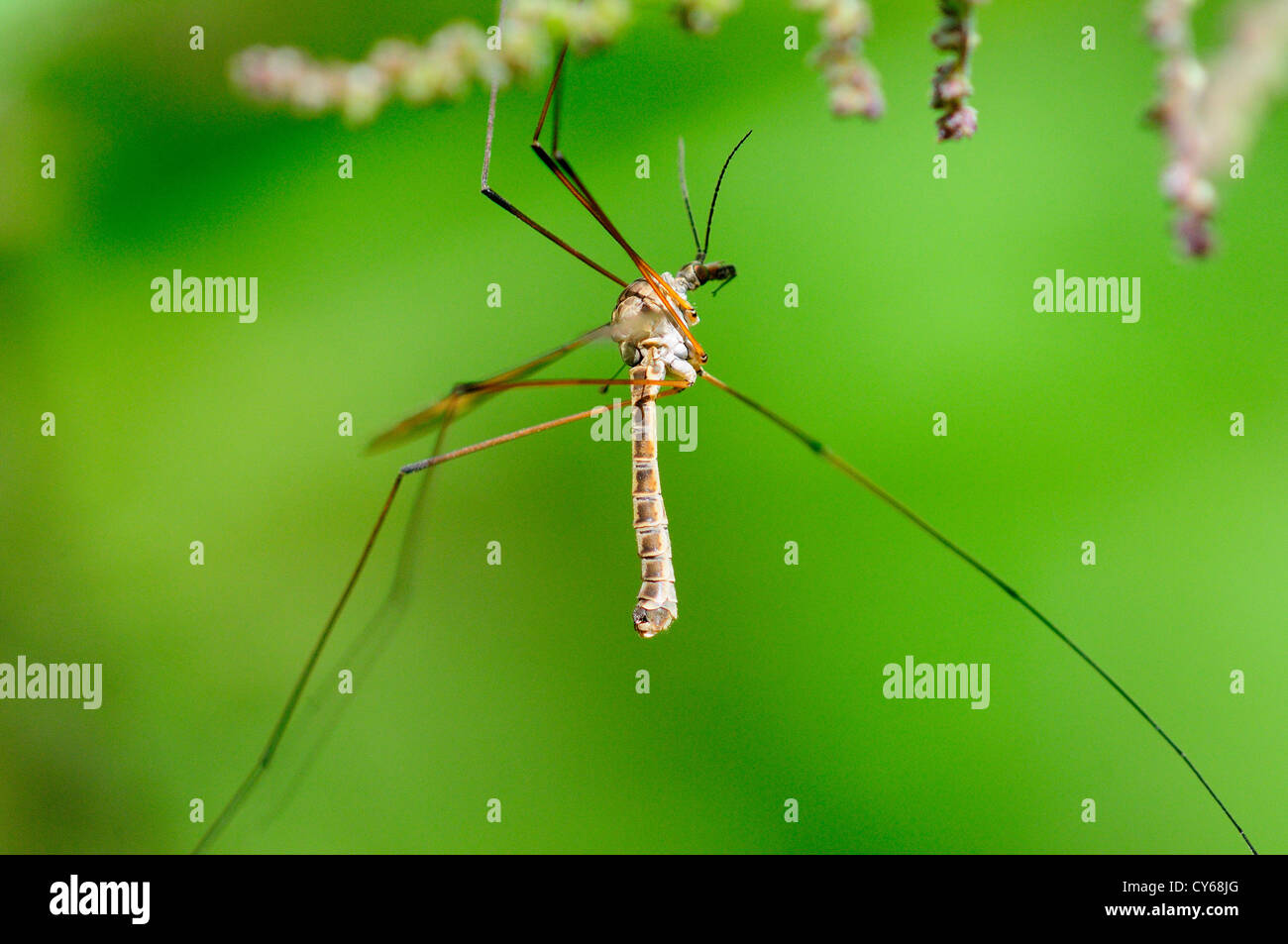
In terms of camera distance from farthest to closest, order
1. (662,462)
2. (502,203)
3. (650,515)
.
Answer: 1. (662,462)
2. (650,515)
3. (502,203)

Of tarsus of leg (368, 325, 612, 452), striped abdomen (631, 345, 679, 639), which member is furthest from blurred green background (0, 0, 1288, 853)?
tarsus of leg (368, 325, 612, 452)

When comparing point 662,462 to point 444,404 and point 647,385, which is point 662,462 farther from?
point 444,404

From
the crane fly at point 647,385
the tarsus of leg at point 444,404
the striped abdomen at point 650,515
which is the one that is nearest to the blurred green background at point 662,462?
the crane fly at point 647,385

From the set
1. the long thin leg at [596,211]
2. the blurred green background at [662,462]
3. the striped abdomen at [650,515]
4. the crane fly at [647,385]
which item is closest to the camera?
the long thin leg at [596,211]

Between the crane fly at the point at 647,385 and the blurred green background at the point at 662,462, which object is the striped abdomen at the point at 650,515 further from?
the blurred green background at the point at 662,462

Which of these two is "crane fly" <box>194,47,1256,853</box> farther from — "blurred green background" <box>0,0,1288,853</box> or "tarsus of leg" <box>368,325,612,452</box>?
"blurred green background" <box>0,0,1288,853</box>

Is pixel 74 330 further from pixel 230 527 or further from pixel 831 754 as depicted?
pixel 831 754

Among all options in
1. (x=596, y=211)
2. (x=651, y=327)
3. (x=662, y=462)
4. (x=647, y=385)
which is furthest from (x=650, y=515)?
(x=596, y=211)
